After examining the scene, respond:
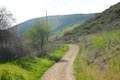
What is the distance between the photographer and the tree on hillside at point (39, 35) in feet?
204

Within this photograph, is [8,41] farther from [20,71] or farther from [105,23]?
[105,23]

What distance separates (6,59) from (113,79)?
59.7ft

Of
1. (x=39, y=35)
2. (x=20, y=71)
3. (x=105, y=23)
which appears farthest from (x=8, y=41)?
(x=105, y=23)

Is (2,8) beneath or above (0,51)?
above

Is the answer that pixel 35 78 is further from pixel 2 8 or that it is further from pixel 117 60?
pixel 2 8

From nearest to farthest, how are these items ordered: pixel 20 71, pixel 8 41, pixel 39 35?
1. pixel 20 71
2. pixel 8 41
3. pixel 39 35

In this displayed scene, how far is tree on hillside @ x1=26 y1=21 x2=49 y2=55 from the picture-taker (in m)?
62.1

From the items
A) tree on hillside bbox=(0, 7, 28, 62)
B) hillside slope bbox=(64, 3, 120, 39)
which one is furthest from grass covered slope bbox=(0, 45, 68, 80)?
hillside slope bbox=(64, 3, 120, 39)

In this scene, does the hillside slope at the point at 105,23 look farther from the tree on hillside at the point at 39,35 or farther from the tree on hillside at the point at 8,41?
the tree on hillside at the point at 8,41

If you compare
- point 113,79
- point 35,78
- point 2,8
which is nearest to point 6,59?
point 2,8

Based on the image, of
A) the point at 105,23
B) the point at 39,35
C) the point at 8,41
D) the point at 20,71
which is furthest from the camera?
the point at 105,23

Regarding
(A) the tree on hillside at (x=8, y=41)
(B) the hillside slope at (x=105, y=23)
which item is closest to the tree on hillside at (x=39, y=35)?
(A) the tree on hillside at (x=8, y=41)

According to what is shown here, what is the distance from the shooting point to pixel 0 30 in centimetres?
4397

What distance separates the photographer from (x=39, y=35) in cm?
6328
